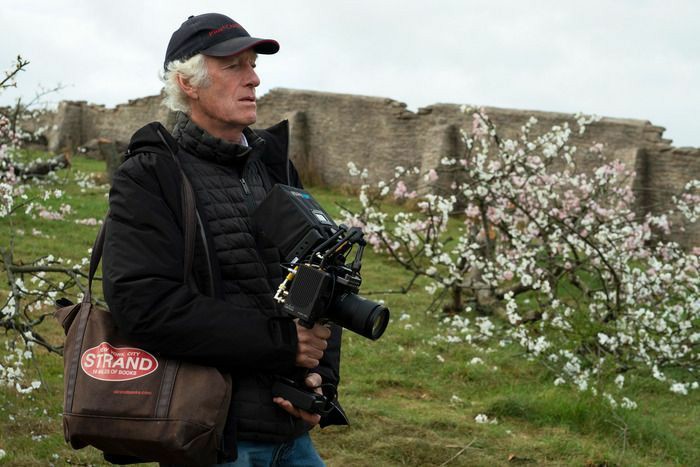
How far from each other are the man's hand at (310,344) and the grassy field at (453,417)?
9.45 feet

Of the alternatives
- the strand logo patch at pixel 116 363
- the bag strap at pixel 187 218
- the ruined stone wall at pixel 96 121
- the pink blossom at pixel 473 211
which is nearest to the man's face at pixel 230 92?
the bag strap at pixel 187 218

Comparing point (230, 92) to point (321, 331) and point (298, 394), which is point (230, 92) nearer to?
point (321, 331)

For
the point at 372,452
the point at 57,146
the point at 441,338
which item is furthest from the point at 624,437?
the point at 57,146

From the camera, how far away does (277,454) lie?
2559mm

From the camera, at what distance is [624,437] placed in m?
5.86

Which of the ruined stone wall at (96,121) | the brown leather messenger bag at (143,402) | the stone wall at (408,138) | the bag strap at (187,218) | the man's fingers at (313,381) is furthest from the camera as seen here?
the ruined stone wall at (96,121)

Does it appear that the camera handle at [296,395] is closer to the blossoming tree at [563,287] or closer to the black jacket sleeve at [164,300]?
the black jacket sleeve at [164,300]

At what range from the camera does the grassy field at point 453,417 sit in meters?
5.39

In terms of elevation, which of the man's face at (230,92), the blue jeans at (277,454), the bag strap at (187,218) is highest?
the man's face at (230,92)

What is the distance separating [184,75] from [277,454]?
3.58 feet

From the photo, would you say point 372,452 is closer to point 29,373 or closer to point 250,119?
point 29,373

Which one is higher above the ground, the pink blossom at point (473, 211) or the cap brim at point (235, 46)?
the cap brim at point (235, 46)

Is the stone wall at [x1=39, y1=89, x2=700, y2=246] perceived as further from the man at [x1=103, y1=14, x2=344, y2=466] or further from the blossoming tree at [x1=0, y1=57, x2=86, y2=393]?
the man at [x1=103, y1=14, x2=344, y2=466]

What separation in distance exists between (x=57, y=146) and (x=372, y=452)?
2755 centimetres
